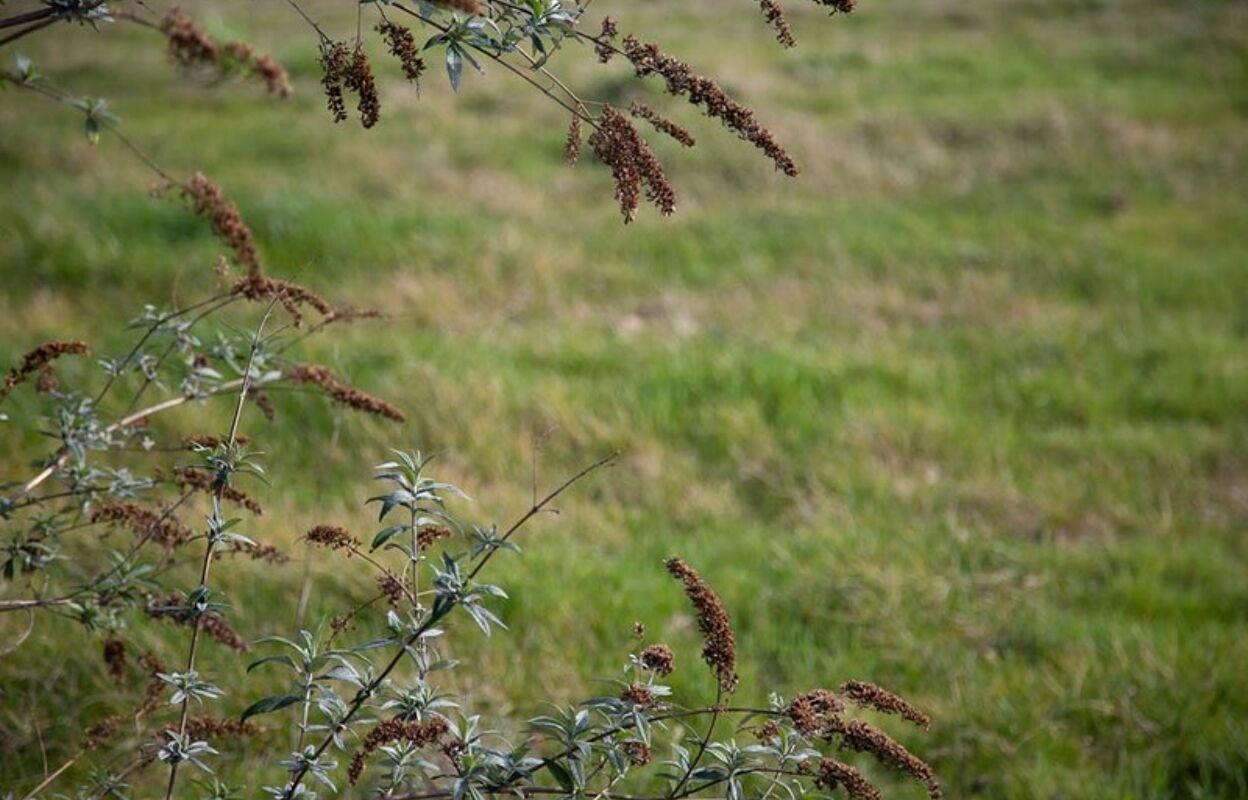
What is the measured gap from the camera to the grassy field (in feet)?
15.7

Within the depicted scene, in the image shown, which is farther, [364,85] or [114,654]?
[114,654]

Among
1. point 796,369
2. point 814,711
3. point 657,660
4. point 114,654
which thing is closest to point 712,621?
point 657,660

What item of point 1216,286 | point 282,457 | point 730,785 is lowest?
point 730,785

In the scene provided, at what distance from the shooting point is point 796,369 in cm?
741

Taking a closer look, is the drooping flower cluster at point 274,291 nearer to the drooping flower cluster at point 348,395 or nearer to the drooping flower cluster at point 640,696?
the drooping flower cluster at point 348,395

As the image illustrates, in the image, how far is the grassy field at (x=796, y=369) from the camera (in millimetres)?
→ 4773

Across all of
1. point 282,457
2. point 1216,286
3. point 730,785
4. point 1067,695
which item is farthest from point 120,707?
point 1216,286

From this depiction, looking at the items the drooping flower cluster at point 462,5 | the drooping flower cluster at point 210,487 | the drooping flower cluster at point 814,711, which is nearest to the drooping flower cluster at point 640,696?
the drooping flower cluster at point 814,711

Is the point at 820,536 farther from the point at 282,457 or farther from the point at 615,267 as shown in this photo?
the point at 615,267

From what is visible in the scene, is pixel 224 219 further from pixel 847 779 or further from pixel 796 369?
pixel 796 369

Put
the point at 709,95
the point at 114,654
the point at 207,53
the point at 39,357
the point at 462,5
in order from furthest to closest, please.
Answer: the point at 114,654 → the point at 39,357 → the point at 207,53 → the point at 709,95 → the point at 462,5

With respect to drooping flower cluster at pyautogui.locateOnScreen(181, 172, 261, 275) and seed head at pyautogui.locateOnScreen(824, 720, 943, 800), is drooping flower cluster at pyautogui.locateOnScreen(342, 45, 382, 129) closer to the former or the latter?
drooping flower cluster at pyautogui.locateOnScreen(181, 172, 261, 275)

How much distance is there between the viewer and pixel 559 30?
2400 millimetres

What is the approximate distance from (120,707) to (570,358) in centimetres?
372
